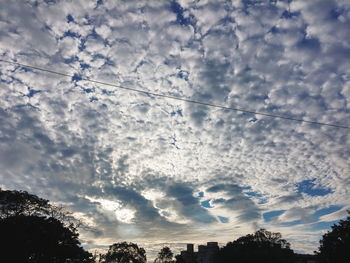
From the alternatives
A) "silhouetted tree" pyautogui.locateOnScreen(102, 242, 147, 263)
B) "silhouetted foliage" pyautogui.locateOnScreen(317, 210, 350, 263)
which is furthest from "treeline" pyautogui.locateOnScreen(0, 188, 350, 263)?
"silhouetted tree" pyautogui.locateOnScreen(102, 242, 147, 263)

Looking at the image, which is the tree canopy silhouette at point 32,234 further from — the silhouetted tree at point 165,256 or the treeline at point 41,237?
the silhouetted tree at point 165,256

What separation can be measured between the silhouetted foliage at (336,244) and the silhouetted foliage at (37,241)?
3962 cm

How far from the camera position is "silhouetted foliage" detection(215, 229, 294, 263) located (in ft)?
193

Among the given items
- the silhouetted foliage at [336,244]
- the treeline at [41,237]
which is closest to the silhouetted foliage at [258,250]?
the treeline at [41,237]

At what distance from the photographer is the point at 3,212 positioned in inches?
1564

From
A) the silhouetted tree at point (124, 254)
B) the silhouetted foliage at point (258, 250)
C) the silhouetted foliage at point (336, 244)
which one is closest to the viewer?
the silhouetted foliage at point (336, 244)

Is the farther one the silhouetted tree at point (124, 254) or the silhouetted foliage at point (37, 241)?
the silhouetted tree at point (124, 254)

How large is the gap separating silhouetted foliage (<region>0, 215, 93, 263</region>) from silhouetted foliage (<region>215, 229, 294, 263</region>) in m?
31.4

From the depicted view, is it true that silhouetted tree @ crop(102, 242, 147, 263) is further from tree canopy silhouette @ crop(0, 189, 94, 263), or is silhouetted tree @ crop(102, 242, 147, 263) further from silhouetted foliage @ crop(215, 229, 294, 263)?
tree canopy silhouette @ crop(0, 189, 94, 263)

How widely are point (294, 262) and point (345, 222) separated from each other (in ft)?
119

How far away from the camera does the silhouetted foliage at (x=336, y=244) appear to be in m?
32.3

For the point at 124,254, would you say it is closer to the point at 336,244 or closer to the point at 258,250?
the point at 258,250

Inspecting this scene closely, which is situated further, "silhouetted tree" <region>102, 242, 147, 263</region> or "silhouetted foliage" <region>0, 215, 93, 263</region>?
"silhouetted tree" <region>102, 242, 147, 263</region>

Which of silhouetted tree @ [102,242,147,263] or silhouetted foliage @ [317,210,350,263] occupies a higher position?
silhouetted tree @ [102,242,147,263]
